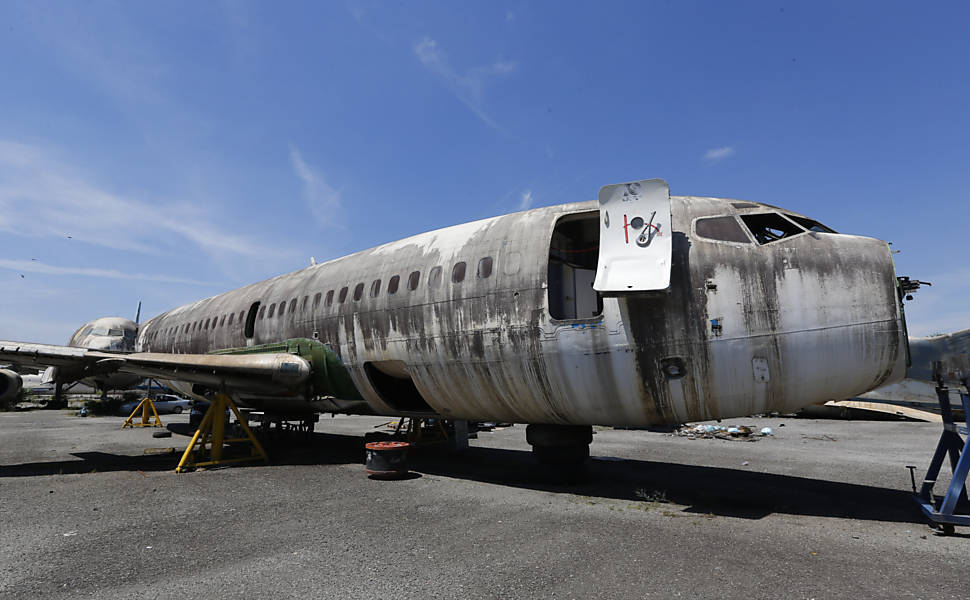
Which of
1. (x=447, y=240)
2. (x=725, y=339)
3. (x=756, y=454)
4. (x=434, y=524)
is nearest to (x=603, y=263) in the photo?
(x=725, y=339)

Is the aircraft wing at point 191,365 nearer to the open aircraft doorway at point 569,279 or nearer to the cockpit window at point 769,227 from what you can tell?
the open aircraft doorway at point 569,279

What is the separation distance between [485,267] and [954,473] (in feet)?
24.7

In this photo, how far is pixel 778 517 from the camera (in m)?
7.76

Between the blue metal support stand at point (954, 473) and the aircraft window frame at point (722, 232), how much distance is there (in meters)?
3.30

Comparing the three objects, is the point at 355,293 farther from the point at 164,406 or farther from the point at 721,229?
the point at 164,406

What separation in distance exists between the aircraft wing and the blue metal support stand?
39.9 feet

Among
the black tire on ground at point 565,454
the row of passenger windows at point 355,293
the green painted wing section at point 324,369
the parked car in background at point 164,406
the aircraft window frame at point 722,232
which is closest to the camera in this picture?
the aircraft window frame at point 722,232

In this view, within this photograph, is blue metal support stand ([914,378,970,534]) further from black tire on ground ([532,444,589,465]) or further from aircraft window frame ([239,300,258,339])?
aircraft window frame ([239,300,258,339])

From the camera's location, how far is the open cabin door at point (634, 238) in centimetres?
802

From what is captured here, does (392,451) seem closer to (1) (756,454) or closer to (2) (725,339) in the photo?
(2) (725,339)

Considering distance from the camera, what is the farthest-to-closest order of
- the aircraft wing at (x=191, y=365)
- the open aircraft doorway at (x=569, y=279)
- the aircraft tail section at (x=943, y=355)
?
1. the aircraft wing at (x=191, y=365)
2. the open aircraft doorway at (x=569, y=279)
3. the aircraft tail section at (x=943, y=355)

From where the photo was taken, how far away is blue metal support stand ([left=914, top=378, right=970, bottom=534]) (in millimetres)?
6742

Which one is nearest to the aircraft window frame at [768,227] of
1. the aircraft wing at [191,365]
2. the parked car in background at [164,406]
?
the aircraft wing at [191,365]

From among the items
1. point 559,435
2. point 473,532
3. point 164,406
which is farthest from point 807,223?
point 164,406
